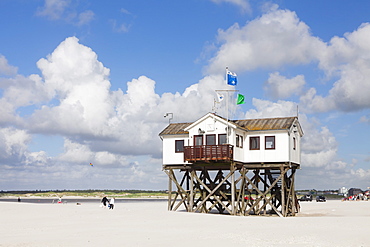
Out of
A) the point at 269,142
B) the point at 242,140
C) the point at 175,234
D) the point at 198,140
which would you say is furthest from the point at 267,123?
the point at 175,234

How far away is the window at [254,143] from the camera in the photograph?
43844 mm

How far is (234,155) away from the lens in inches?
1671

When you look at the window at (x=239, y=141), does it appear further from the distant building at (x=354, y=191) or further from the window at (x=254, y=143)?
the distant building at (x=354, y=191)

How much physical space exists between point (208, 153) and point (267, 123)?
621 cm

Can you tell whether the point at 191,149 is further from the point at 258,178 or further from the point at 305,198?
the point at 305,198

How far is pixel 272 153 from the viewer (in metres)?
43.0

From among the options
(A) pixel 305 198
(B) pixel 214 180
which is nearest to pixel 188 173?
(B) pixel 214 180

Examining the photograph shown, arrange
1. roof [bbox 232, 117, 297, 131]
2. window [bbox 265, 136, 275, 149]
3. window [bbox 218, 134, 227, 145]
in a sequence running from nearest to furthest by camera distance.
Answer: window [bbox 218, 134, 227, 145], window [bbox 265, 136, 275, 149], roof [bbox 232, 117, 297, 131]

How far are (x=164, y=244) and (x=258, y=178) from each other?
2563 centimetres

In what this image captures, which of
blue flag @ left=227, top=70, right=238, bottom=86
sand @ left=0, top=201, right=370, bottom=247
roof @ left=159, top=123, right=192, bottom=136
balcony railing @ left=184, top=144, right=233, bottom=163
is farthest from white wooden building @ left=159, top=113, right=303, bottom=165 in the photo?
sand @ left=0, top=201, right=370, bottom=247

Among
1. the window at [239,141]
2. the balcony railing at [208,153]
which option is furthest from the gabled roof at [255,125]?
the balcony railing at [208,153]

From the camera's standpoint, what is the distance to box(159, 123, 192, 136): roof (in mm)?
45806

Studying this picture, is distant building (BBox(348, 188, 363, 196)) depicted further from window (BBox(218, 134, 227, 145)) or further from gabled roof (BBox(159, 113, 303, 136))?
window (BBox(218, 134, 227, 145))

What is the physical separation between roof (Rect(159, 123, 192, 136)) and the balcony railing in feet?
8.33
